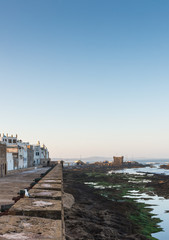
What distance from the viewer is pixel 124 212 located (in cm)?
1952

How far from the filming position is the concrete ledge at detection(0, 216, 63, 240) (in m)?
3.40

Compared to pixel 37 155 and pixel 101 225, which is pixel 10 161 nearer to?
pixel 101 225

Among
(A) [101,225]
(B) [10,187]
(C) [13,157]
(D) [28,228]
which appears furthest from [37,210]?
(C) [13,157]

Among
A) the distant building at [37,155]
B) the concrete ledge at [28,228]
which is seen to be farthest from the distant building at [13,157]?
the concrete ledge at [28,228]

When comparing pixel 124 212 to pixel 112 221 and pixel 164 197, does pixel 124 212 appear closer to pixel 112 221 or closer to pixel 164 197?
pixel 112 221

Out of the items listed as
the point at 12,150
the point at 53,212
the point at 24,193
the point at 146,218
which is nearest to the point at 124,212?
the point at 146,218

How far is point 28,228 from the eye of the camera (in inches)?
148

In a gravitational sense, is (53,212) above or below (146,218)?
above

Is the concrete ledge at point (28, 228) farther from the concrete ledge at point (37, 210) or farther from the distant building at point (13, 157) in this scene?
the distant building at point (13, 157)

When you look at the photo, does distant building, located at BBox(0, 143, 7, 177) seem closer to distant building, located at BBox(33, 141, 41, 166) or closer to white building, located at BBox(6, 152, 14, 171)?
white building, located at BBox(6, 152, 14, 171)

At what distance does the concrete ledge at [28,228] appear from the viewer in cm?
340

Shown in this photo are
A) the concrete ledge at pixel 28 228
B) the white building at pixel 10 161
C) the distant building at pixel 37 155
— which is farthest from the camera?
the distant building at pixel 37 155

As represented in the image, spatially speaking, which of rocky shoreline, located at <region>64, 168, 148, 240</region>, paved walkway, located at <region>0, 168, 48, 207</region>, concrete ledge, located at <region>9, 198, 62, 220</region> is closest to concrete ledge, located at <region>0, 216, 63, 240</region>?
concrete ledge, located at <region>9, 198, 62, 220</region>

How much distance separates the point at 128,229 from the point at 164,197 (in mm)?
15799
